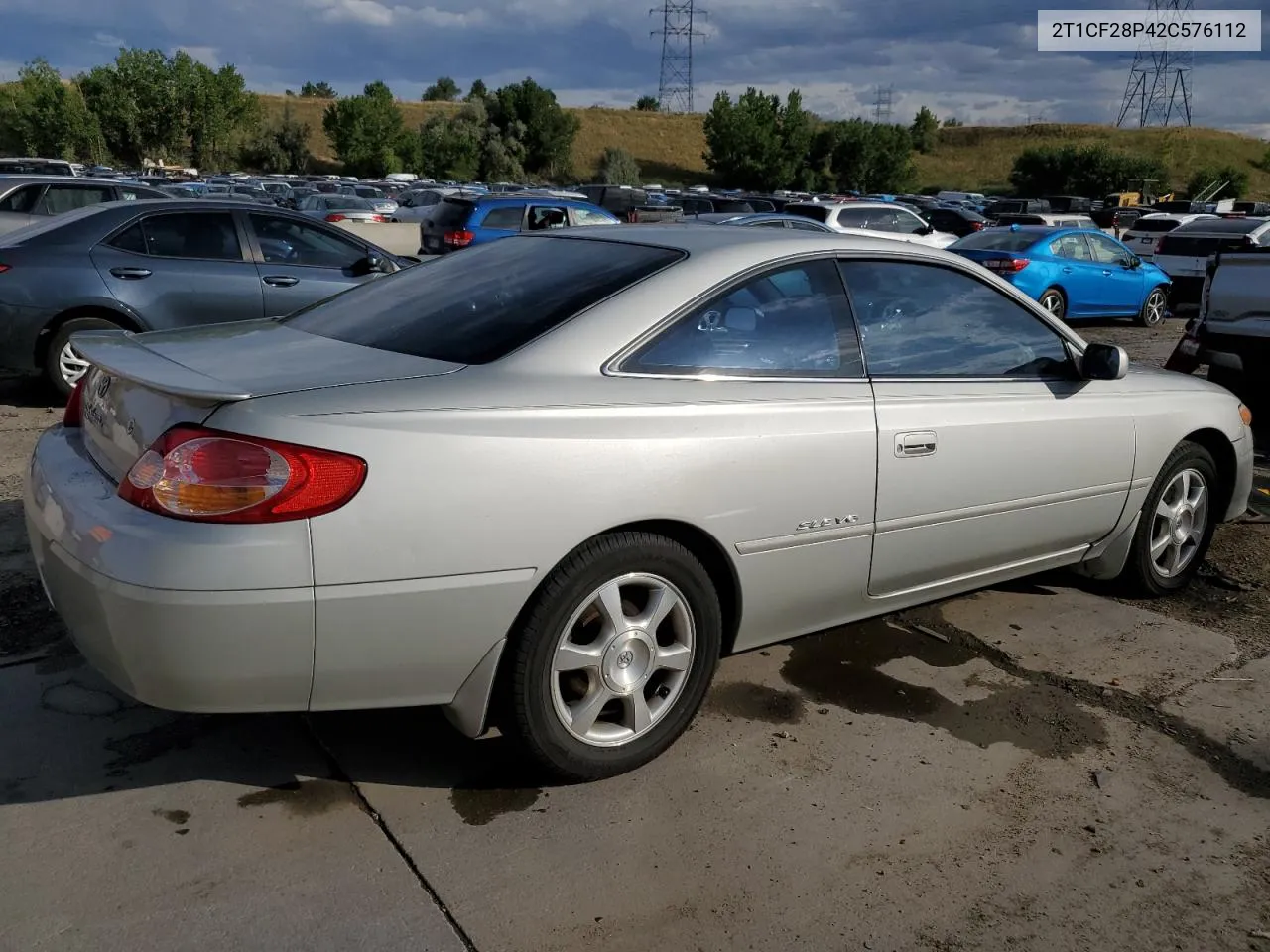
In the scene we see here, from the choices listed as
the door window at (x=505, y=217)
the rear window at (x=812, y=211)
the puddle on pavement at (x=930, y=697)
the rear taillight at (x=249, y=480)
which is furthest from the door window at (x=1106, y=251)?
the rear taillight at (x=249, y=480)

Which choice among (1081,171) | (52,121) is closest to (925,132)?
(1081,171)

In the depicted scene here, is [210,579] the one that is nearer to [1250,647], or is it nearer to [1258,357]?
[1250,647]

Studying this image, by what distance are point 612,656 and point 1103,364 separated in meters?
2.31

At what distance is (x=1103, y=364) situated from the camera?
405 centimetres

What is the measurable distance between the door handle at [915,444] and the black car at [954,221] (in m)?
27.1

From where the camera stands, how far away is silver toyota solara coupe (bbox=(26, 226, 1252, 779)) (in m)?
2.49

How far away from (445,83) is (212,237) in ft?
437

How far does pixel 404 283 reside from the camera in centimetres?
380

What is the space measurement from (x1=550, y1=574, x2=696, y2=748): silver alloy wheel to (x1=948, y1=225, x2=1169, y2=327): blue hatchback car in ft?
40.3

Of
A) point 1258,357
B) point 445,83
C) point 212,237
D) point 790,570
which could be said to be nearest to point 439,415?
point 790,570

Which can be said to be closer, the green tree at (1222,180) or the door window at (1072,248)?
the door window at (1072,248)

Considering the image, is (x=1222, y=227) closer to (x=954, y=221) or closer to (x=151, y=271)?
(x=954, y=221)

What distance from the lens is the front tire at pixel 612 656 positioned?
9.17 ft

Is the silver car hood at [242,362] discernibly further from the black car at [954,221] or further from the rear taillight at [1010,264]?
the black car at [954,221]
